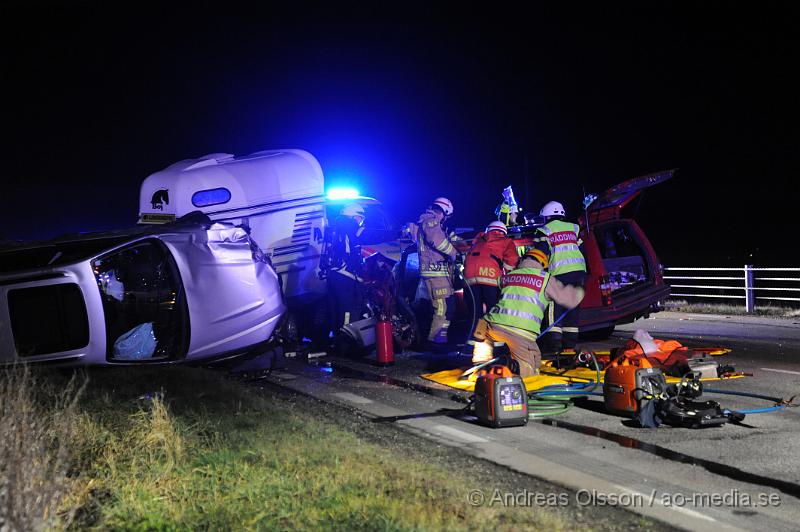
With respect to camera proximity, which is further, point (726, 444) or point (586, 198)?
point (586, 198)

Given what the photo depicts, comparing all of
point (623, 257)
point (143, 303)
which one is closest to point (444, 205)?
→ point (623, 257)

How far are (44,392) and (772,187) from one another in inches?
2307

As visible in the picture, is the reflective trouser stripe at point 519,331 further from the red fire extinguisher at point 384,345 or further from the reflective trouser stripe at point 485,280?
the red fire extinguisher at point 384,345

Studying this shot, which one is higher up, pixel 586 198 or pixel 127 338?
pixel 586 198

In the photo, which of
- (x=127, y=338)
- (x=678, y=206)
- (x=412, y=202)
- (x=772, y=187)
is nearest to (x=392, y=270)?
(x=127, y=338)

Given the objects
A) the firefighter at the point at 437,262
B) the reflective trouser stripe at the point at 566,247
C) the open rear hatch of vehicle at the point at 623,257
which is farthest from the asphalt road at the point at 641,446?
the reflective trouser stripe at the point at 566,247

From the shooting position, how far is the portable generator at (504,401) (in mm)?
6914

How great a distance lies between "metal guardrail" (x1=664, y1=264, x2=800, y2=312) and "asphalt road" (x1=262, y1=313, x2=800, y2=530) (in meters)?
6.79

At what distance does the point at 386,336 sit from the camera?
10922 millimetres

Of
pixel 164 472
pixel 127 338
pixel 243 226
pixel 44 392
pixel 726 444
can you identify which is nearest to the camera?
pixel 164 472

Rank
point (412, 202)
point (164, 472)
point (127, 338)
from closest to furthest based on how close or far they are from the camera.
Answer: point (164, 472) → point (127, 338) → point (412, 202)

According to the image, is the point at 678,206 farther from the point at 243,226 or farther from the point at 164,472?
the point at 164,472

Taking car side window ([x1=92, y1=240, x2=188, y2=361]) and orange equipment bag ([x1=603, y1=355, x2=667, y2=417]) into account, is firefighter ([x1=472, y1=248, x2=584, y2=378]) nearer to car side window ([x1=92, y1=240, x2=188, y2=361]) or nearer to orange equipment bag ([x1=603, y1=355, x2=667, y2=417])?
orange equipment bag ([x1=603, y1=355, x2=667, y2=417])

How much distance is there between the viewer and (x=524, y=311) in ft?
28.6
